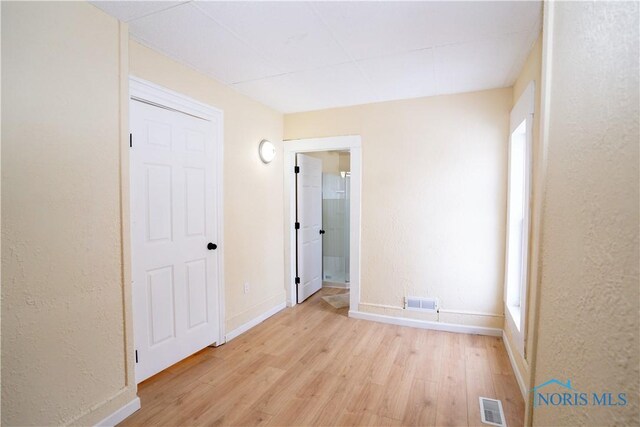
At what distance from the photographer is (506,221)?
288cm

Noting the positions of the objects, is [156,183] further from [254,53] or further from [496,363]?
[496,363]

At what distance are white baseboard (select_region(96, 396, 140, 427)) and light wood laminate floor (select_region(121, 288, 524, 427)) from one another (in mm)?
38

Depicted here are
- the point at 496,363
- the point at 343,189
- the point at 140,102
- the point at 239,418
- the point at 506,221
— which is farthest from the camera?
the point at 343,189

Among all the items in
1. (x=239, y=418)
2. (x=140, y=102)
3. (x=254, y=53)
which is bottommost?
(x=239, y=418)

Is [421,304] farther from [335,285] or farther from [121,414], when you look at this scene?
[121,414]

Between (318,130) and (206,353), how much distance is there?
8.49 ft

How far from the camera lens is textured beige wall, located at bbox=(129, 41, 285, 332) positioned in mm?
2693

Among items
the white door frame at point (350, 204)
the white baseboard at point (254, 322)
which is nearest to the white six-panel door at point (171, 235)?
the white baseboard at point (254, 322)

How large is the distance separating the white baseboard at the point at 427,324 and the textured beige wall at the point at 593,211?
2246 millimetres

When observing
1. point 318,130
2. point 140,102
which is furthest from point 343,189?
point 140,102

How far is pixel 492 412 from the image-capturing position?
6.31 ft

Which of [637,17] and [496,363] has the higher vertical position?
[637,17]
